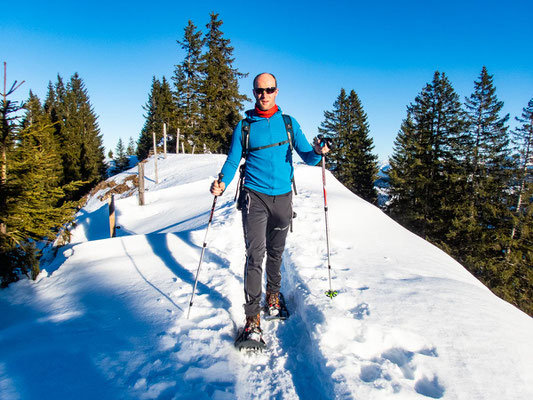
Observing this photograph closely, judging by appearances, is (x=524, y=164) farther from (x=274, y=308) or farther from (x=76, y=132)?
(x=76, y=132)

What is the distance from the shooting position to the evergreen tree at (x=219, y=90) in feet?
93.9

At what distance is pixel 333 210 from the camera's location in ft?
24.5

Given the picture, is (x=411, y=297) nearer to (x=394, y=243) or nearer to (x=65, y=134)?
(x=394, y=243)

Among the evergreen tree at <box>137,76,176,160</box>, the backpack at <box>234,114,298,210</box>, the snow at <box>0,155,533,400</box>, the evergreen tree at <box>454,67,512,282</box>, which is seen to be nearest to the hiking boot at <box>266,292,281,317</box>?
the snow at <box>0,155,533,400</box>

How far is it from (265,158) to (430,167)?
23099 mm

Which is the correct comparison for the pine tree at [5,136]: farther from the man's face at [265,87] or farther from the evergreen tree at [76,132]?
the evergreen tree at [76,132]

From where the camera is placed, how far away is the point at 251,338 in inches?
99.0

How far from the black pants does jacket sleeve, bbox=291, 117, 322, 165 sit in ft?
1.73

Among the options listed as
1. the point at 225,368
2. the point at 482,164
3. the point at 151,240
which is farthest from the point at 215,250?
the point at 482,164

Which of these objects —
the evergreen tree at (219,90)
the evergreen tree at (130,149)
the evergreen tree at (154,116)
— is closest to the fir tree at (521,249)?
the evergreen tree at (219,90)

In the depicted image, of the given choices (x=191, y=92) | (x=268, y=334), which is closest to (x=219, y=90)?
(x=191, y=92)

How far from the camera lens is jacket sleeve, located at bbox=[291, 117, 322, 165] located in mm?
3070

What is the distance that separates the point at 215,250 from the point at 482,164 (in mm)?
22351

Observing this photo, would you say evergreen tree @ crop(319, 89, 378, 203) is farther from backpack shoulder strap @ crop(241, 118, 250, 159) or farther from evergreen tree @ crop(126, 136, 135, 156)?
evergreen tree @ crop(126, 136, 135, 156)
